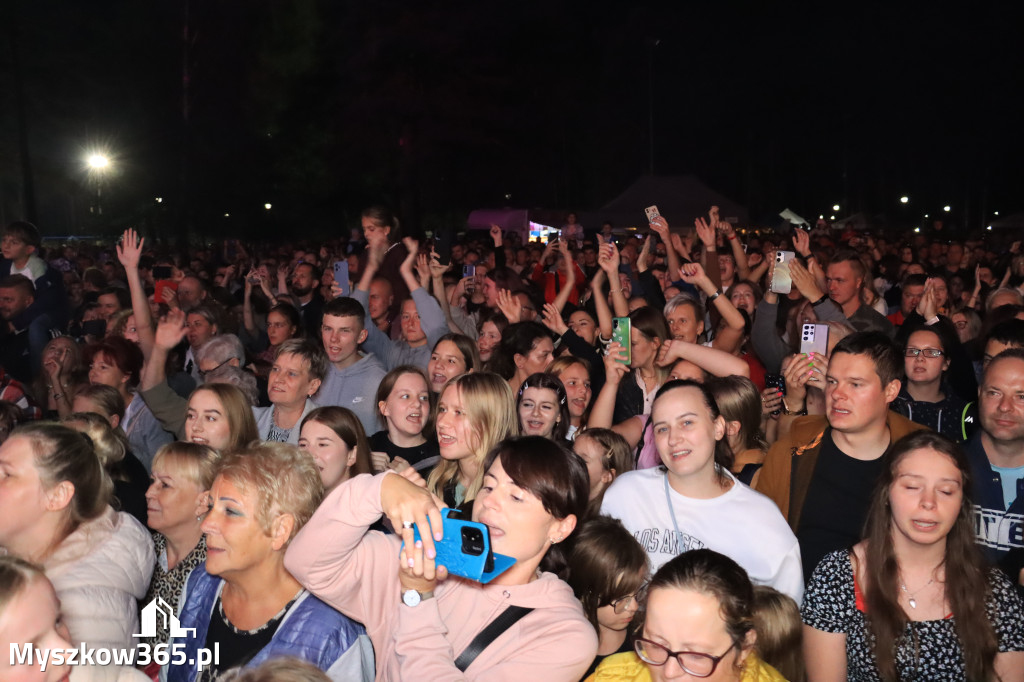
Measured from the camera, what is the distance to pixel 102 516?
10.8ft

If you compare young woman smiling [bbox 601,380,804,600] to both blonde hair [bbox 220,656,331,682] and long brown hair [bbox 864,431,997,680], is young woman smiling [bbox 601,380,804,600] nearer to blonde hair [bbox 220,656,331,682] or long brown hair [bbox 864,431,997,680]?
long brown hair [bbox 864,431,997,680]

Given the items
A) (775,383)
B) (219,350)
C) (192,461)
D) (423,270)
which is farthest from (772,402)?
(219,350)

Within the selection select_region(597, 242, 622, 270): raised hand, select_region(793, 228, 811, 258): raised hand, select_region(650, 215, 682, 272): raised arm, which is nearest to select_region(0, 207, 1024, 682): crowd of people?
select_region(597, 242, 622, 270): raised hand

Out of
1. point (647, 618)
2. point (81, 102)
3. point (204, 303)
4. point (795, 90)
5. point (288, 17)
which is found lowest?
point (647, 618)

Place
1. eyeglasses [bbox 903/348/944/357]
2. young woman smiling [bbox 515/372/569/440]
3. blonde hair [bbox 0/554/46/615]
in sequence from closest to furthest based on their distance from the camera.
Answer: blonde hair [bbox 0/554/46/615], young woman smiling [bbox 515/372/569/440], eyeglasses [bbox 903/348/944/357]

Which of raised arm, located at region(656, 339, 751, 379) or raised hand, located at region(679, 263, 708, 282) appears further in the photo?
raised hand, located at region(679, 263, 708, 282)

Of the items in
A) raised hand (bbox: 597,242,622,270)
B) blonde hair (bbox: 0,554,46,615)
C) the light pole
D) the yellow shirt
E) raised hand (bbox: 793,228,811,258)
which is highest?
the light pole

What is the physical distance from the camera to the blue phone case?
2.21 metres

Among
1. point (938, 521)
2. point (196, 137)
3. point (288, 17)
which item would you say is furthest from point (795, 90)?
point (938, 521)

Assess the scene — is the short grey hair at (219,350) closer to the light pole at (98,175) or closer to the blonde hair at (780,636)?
the blonde hair at (780,636)

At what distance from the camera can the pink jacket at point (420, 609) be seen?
2395mm

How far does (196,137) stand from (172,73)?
2.23m

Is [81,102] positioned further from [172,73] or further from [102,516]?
[102,516]

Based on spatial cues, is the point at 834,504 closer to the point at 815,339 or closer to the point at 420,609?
the point at 815,339
